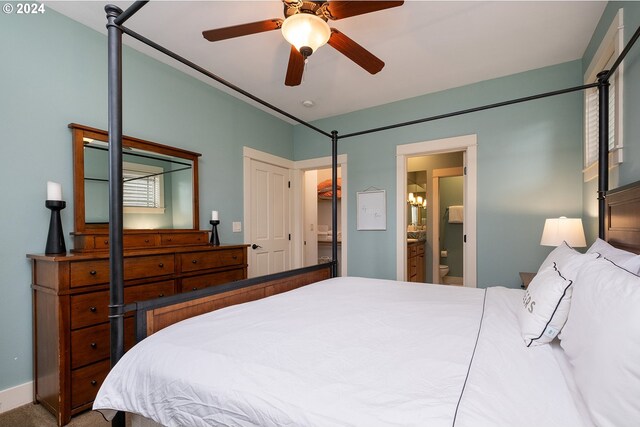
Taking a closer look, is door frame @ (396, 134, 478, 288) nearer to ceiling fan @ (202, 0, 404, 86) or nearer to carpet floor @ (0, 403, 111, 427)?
ceiling fan @ (202, 0, 404, 86)

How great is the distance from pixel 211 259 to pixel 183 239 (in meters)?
0.35

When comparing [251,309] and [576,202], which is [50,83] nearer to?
[251,309]

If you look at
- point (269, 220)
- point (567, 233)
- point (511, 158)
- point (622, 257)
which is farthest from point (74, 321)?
point (511, 158)

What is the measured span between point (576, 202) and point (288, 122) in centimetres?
347

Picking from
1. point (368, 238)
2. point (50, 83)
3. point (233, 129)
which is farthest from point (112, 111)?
point (368, 238)

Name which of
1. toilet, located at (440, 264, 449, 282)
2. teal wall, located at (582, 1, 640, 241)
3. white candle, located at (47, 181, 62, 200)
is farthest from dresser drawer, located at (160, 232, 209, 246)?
toilet, located at (440, 264, 449, 282)

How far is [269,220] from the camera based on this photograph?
398 centimetres

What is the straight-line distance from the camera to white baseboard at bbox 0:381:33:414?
1.86 meters

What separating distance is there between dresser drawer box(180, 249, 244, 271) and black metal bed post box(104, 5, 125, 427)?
1.24 metres

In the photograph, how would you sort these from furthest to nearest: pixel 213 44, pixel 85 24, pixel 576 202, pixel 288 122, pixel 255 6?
pixel 288 122
pixel 576 202
pixel 213 44
pixel 85 24
pixel 255 6

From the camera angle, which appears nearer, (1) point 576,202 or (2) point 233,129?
(1) point 576,202

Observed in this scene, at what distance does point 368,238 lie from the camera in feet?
12.6

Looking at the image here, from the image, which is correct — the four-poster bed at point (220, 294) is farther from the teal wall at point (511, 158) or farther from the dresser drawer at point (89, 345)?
the teal wall at point (511, 158)

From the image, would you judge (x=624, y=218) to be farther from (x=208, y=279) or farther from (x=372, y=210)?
(x=208, y=279)
